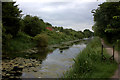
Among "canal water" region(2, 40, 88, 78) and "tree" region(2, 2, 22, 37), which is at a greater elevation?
"tree" region(2, 2, 22, 37)

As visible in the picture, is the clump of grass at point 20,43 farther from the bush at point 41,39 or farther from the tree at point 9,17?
the tree at point 9,17

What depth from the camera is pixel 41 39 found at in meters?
25.9

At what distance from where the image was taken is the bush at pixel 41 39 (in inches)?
1014

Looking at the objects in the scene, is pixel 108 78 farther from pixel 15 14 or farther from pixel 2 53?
pixel 15 14

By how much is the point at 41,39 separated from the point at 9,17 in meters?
Answer: 9.67

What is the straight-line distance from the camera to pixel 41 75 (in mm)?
7949

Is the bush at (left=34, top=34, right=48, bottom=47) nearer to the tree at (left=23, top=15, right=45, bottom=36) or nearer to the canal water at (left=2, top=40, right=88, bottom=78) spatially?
the tree at (left=23, top=15, right=45, bottom=36)

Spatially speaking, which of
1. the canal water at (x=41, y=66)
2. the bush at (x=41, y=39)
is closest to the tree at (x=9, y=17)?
the bush at (x=41, y=39)

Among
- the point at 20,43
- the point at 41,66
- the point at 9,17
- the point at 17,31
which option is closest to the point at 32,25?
the point at 17,31

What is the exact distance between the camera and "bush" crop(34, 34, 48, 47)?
84.5 feet

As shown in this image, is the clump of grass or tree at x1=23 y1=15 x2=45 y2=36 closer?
the clump of grass

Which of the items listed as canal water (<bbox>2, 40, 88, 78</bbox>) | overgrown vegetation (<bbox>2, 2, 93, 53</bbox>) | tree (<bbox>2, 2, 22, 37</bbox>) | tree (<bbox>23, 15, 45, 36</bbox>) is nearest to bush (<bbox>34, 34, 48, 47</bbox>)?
overgrown vegetation (<bbox>2, 2, 93, 53</bbox>)

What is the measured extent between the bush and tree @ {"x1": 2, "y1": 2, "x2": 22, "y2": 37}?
6.50m

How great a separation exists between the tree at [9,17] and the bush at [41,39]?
6.50 meters
